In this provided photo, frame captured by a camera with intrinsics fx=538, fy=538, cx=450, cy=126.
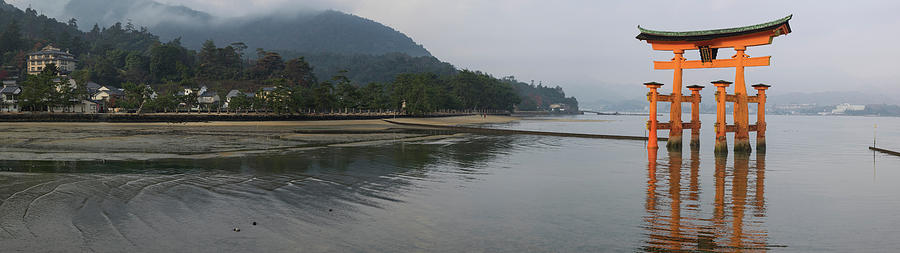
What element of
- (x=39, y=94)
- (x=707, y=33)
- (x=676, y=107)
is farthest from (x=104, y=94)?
(x=707, y=33)

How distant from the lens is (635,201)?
1298 centimetres

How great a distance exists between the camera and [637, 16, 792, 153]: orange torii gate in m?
26.6

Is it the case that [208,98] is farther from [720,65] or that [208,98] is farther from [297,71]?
[720,65]

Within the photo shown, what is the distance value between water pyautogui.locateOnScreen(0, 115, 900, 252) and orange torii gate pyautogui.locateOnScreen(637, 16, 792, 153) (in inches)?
303

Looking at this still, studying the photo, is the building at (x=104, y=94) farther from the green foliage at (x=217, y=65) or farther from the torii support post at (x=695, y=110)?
the torii support post at (x=695, y=110)

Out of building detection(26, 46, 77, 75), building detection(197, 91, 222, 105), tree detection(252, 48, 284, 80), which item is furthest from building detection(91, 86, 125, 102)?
tree detection(252, 48, 284, 80)

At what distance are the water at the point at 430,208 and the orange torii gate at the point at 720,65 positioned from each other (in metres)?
7.70

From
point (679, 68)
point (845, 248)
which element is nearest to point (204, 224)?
point (845, 248)

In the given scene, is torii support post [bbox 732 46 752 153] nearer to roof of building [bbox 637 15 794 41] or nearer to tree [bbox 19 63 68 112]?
roof of building [bbox 637 15 794 41]

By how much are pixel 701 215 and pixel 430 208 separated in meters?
5.58

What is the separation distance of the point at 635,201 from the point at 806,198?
4.96m

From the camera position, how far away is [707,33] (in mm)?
27906

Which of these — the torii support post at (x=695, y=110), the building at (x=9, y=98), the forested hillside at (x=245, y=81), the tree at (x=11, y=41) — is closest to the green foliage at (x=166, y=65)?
the forested hillside at (x=245, y=81)

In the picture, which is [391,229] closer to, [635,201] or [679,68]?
[635,201]
